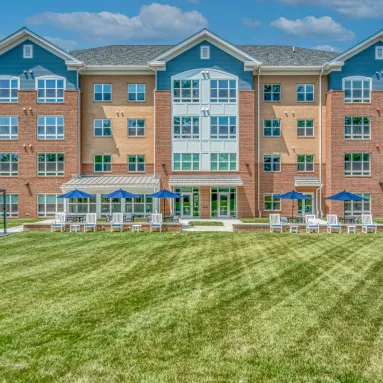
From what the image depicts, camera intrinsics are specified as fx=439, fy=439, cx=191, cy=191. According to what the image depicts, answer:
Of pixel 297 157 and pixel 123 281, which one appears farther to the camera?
pixel 297 157

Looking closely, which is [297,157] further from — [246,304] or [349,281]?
[246,304]

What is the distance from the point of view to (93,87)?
124 feet

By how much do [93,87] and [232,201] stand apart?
15.4m

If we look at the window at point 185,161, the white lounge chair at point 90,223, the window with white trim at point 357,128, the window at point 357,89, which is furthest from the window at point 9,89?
the window with white trim at point 357,128

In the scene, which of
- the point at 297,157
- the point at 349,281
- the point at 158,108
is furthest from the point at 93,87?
the point at 349,281

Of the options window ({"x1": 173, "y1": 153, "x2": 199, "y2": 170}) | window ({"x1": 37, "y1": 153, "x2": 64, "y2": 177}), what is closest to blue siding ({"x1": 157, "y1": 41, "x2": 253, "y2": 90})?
window ({"x1": 173, "y1": 153, "x2": 199, "y2": 170})

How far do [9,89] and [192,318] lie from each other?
3365 cm

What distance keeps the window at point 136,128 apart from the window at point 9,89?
954 cm

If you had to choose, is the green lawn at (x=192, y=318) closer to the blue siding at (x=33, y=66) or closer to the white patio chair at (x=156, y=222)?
the white patio chair at (x=156, y=222)

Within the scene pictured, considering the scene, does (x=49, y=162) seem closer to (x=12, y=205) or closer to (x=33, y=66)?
(x=12, y=205)

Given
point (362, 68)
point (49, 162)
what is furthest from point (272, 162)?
point (49, 162)

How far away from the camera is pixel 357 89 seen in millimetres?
36562

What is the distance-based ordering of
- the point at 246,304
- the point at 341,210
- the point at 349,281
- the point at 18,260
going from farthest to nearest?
the point at 341,210 < the point at 18,260 < the point at 349,281 < the point at 246,304

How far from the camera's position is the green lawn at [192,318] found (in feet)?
21.0
